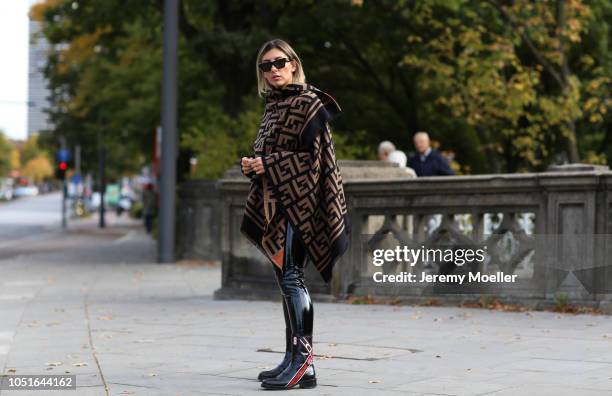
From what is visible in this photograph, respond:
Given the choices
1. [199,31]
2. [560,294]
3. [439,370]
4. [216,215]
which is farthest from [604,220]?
[199,31]

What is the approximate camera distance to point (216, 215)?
22.7 m

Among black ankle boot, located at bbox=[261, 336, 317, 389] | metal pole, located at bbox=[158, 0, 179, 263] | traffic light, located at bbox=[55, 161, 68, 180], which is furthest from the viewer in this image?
traffic light, located at bbox=[55, 161, 68, 180]

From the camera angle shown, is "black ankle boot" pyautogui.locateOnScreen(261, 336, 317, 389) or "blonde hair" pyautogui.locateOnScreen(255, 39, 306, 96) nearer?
"black ankle boot" pyautogui.locateOnScreen(261, 336, 317, 389)

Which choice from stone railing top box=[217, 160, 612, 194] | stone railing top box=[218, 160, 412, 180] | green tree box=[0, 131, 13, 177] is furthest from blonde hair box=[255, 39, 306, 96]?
green tree box=[0, 131, 13, 177]

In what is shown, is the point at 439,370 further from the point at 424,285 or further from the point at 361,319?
the point at 424,285

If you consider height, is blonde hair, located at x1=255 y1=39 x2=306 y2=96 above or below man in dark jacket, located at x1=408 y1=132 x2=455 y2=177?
above

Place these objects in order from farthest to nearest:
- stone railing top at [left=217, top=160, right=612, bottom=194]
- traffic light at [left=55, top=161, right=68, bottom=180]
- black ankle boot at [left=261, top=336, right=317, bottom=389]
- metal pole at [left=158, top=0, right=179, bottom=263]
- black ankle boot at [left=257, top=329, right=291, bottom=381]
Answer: traffic light at [left=55, top=161, right=68, bottom=180], metal pole at [left=158, top=0, right=179, bottom=263], stone railing top at [left=217, top=160, right=612, bottom=194], black ankle boot at [left=257, top=329, right=291, bottom=381], black ankle boot at [left=261, top=336, right=317, bottom=389]

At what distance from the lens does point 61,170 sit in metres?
47.3

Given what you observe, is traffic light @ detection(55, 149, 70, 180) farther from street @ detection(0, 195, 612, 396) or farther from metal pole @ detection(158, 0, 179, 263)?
street @ detection(0, 195, 612, 396)

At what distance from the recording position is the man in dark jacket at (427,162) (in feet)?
50.1

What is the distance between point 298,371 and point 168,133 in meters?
15.8

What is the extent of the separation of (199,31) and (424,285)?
1298 cm

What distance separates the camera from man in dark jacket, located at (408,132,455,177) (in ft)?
50.1

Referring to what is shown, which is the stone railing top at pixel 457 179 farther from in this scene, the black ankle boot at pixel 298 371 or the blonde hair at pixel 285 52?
the black ankle boot at pixel 298 371
